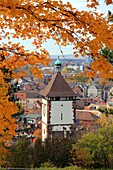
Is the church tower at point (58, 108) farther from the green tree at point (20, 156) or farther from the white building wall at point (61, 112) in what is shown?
the green tree at point (20, 156)

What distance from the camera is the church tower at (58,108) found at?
82.1 ft

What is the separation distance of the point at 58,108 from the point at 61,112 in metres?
0.43

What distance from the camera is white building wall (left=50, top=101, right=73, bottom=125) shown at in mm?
25406

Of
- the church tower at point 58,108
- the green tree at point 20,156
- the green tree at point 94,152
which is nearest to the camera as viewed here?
the green tree at point 20,156

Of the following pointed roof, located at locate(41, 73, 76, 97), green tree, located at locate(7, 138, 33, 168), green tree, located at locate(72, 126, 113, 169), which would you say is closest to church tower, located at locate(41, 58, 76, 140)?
pointed roof, located at locate(41, 73, 76, 97)

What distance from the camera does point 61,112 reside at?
25.9 m

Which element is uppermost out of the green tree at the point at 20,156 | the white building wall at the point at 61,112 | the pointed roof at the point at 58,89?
the pointed roof at the point at 58,89

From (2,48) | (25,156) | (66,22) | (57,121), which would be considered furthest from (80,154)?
(57,121)

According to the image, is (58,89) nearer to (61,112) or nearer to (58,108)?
(58,108)

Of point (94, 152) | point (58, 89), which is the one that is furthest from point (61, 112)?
point (94, 152)

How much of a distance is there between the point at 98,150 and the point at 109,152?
391 mm

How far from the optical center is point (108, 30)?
3643mm

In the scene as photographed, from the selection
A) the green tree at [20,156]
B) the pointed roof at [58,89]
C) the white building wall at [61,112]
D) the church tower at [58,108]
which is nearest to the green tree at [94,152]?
the green tree at [20,156]

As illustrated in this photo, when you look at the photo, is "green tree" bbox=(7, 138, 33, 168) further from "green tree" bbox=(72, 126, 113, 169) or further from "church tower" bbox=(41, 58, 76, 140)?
"church tower" bbox=(41, 58, 76, 140)
